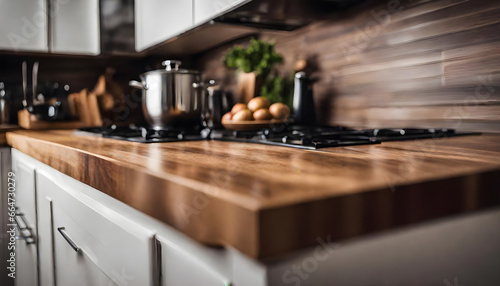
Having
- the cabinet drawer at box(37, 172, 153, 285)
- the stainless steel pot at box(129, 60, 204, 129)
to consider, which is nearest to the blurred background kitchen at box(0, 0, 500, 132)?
the stainless steel pot at box(129, 60, 204, 129)

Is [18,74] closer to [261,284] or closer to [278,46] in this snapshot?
[278,46]

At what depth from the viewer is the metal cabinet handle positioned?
4.17ft

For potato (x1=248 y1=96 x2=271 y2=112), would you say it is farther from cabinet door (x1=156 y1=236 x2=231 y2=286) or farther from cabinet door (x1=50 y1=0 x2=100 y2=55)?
cabinet door (x1=50 y1=0 x2=100 y2=55)

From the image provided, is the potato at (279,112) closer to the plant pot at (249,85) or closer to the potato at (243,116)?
the potato at (243,116)

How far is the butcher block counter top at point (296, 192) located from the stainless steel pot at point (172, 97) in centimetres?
73

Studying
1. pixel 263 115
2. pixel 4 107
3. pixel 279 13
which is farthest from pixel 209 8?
pixel 4 107

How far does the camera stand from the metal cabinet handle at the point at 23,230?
1.27 m

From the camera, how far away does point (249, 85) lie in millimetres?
1724

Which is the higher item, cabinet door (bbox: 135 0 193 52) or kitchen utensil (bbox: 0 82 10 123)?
cabinet door (bbox: 135 0 193 52)

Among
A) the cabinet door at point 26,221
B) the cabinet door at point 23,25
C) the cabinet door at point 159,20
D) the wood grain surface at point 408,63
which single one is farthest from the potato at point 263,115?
the cabinet door at point 23,25

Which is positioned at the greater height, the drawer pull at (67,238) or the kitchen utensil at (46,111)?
the kitchen utensil at (46,111)

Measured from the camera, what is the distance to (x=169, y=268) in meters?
0.52

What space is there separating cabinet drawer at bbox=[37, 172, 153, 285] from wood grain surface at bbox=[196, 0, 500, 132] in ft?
2.99

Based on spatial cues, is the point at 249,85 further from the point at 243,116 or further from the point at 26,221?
the point at 26,221
